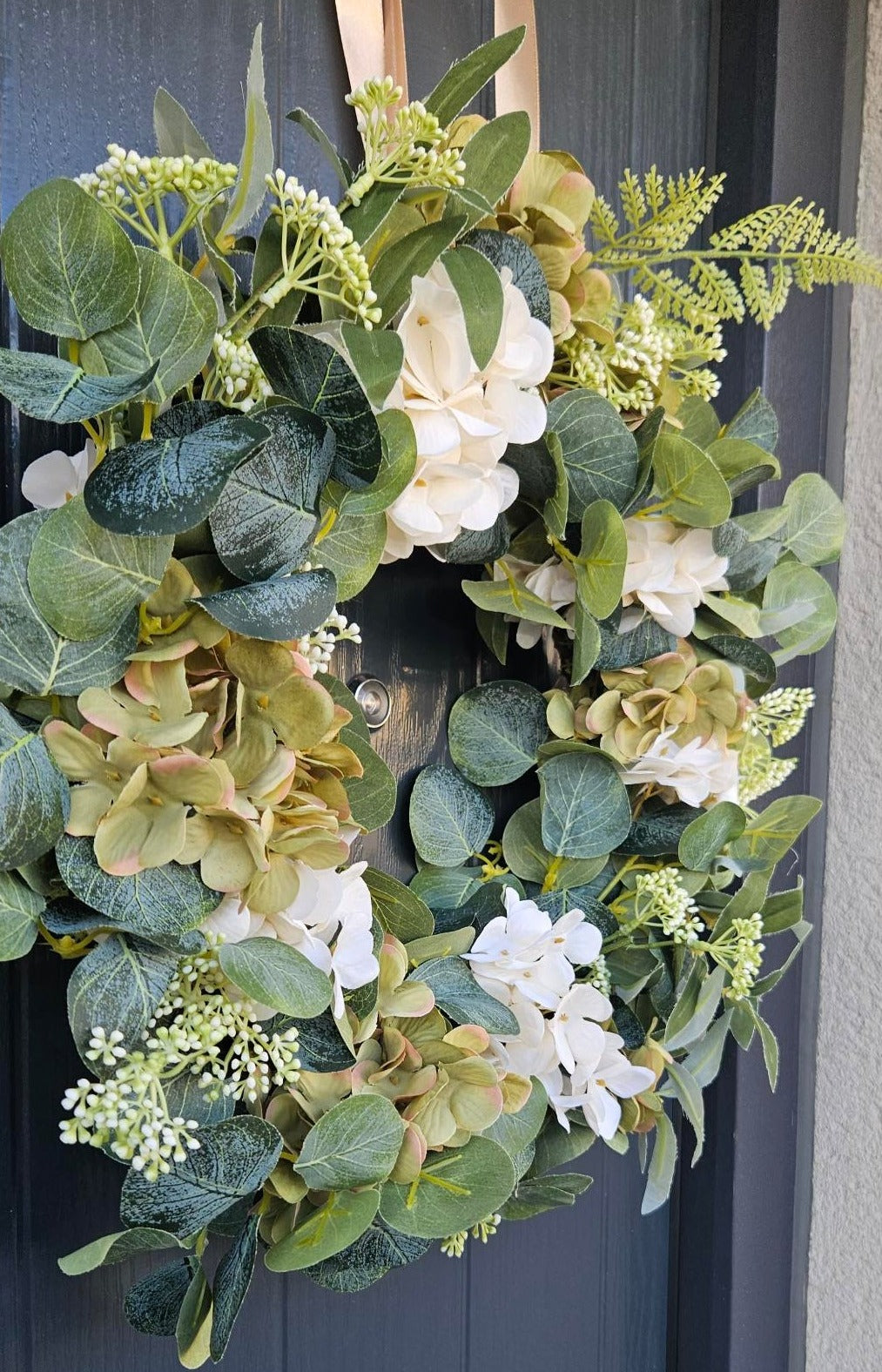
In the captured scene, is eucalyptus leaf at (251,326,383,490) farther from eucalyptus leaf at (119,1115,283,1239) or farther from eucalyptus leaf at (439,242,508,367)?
eucalyptus leaf at (119,1115,283,1239)

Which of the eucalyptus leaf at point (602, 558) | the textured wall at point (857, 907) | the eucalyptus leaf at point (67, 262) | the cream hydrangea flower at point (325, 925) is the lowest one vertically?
the textured wall at point (857, 907)

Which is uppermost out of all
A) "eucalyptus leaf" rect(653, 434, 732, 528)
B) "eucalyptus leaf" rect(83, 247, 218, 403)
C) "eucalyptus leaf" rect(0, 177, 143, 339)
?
"eucalyptus leaf" rect(0, 177, 143, 339)

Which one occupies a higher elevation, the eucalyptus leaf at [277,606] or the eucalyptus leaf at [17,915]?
the eucalyptus leaf at [277,606]

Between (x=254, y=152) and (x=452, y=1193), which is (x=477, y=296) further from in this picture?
(x=452, y=1193)

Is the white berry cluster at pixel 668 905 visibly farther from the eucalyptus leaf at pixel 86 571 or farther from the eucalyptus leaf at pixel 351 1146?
the eucalyptus leaf at pixel 86 571

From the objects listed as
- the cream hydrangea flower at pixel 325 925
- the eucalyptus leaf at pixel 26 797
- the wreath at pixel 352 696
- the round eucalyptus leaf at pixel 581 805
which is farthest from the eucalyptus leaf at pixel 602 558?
the eucalyptus leaf at pixel 26 797

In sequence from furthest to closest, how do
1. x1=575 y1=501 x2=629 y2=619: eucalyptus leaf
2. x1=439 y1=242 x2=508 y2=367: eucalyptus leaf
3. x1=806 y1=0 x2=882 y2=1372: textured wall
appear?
1. x1=806 y1=0 x2=882 y2=1372: textured wall
2. x1=575 y1=501 x2=629 y2=619: eucalyptus leaf
3. x1=439 y1=242 x2=508 y2=367: eucalyptus leaf

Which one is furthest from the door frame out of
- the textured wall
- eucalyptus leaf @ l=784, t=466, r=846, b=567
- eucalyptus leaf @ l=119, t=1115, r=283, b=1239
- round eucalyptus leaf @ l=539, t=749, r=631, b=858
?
eucalyptus leaf @ l=119, t=1115, r=283, b=1239

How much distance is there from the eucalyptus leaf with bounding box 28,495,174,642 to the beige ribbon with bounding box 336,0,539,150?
36 cm

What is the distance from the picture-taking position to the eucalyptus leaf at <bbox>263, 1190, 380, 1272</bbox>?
49 cm

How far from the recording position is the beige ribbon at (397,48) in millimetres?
616

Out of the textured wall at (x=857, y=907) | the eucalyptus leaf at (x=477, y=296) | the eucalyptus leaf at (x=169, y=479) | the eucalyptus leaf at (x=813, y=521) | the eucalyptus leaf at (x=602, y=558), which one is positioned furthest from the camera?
the textured wall at (x=857, y=907)

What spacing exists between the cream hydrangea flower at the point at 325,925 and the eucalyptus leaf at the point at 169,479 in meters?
0.17

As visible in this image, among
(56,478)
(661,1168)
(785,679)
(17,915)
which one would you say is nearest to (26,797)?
(17,915)
